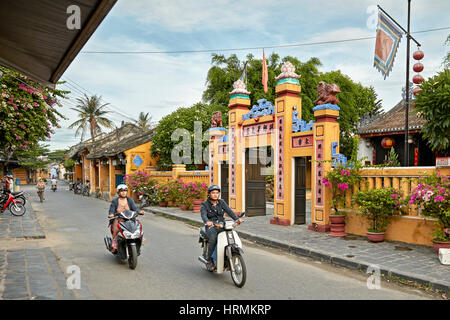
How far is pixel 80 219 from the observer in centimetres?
1398

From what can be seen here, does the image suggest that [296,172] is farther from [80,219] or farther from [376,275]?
[80,219]

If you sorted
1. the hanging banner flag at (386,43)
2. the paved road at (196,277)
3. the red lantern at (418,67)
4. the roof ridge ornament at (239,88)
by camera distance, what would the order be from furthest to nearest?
the roof ridge ornament at (239,88) < the red lantern at (418,67) < the hanging banner flag at (386,43) < the paved road at (196,277)

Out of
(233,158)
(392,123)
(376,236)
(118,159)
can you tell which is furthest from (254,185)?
(118,159)

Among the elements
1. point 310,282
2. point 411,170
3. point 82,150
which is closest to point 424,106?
point 411,170

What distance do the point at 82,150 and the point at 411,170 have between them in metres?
32.6

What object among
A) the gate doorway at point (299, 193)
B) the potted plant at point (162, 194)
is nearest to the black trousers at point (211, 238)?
the gate doorway at point (299, 193)

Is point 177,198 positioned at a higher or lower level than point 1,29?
lower

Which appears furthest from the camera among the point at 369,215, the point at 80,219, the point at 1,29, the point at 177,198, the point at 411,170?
the point at 177,198

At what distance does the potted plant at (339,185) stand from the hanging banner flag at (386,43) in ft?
14.5

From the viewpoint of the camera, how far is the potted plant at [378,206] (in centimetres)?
814

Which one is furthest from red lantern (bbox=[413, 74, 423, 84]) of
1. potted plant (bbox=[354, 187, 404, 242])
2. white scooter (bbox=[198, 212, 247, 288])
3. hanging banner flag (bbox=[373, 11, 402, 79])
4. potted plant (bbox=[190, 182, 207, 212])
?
white scooter (bbox=[198, 212, 247, 288])

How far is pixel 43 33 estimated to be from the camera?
4.02 meters

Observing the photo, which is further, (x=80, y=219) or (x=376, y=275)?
(x=80, y=219)

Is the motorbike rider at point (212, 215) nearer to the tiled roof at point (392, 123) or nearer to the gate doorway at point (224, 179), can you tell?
the gate doorway at point (224, 179)
